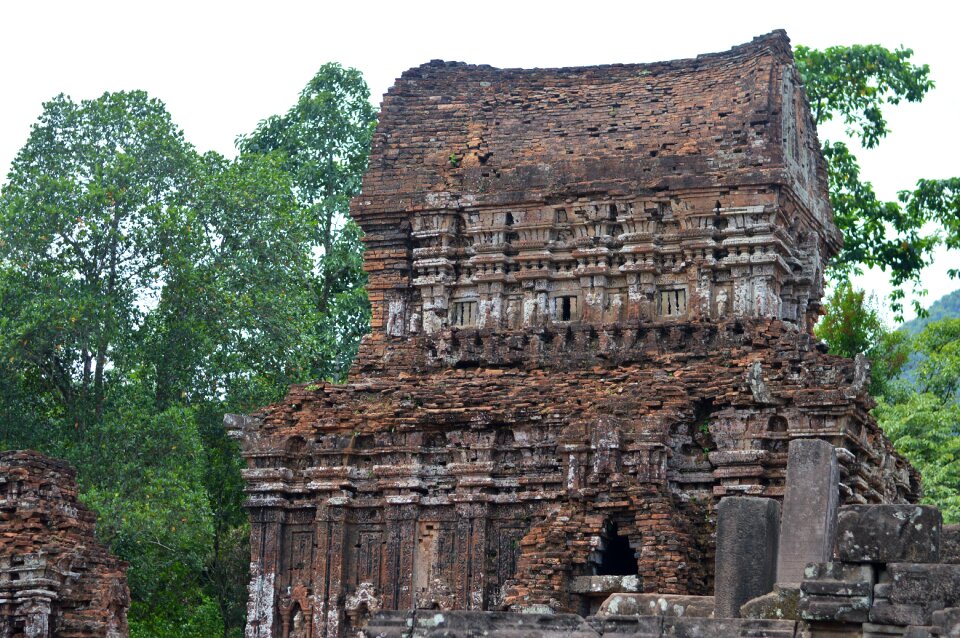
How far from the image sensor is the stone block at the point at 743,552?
16.2m

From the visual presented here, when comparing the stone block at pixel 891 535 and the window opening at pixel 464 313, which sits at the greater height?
the window opening at pixel 464 313

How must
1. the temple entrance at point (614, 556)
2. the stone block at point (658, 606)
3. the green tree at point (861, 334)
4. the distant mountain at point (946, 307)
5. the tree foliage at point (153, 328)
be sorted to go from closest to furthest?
the stone block at point (658, 606) < the temple entrance at point (614, 556) < the tree foliage at point (153, 328) < the green tree at point (861, 334) < the distant mountain at point (946, 307)

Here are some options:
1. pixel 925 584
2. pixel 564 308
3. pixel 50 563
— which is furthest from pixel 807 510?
pixel 50 563

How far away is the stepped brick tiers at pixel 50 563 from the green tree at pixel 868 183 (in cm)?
1767

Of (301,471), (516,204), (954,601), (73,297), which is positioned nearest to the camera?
(954,601)

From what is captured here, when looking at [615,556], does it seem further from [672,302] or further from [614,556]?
[672,302]

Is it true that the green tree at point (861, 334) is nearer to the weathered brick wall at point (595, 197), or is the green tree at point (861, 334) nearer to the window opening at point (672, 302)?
the weathered brick wall at point (595, 197)

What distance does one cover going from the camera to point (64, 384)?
31.5 m

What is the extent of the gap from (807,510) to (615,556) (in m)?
4.90

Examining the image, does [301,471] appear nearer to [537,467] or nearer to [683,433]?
[537,467]

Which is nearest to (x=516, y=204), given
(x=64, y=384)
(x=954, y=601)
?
(x=64, y=384)

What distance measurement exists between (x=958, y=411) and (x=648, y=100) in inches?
473

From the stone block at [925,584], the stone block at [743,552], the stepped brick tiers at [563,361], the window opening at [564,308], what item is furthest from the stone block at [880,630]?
→ the window opening at [564,308]

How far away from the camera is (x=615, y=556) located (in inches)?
833
